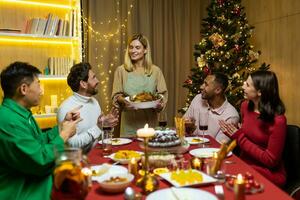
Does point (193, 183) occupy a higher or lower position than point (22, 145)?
lower

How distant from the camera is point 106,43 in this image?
4.69 metres

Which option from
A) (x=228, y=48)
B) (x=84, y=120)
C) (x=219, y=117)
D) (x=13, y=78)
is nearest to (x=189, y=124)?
(x=219, y=117)

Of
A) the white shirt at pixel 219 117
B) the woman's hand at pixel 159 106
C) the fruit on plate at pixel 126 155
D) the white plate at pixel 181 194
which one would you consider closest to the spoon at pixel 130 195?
the white plate at pixel 181 194

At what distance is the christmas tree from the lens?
→ 4316 mm

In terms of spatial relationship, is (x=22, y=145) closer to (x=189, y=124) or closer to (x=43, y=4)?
(x=189, y=124)

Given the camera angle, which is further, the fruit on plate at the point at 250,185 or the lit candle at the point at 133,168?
the lit candle at the point at 133,168

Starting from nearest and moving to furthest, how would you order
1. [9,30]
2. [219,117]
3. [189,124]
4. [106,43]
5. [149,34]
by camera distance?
[189,124] → [219,117] → [9,30] → [106,43] → [149,34]

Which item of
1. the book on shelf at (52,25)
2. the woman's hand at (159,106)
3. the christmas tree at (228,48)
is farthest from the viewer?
the christmas tree at (228,48)

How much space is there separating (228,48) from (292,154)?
2260 millimetres

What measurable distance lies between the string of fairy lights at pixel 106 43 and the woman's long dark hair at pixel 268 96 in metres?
2.65

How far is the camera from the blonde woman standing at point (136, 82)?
11.9 ft

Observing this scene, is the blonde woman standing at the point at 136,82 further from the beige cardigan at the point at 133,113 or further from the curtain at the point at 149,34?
the curtain at the point at 149,34

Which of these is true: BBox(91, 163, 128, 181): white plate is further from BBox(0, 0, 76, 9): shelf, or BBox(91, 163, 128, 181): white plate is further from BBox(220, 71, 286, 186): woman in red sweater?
BBox(0, 0, 76, 9): shelf

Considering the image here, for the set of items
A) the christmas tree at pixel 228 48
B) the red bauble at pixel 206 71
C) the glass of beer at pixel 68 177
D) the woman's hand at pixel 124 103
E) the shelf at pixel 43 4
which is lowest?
the glass of beer at pixel 68 177
